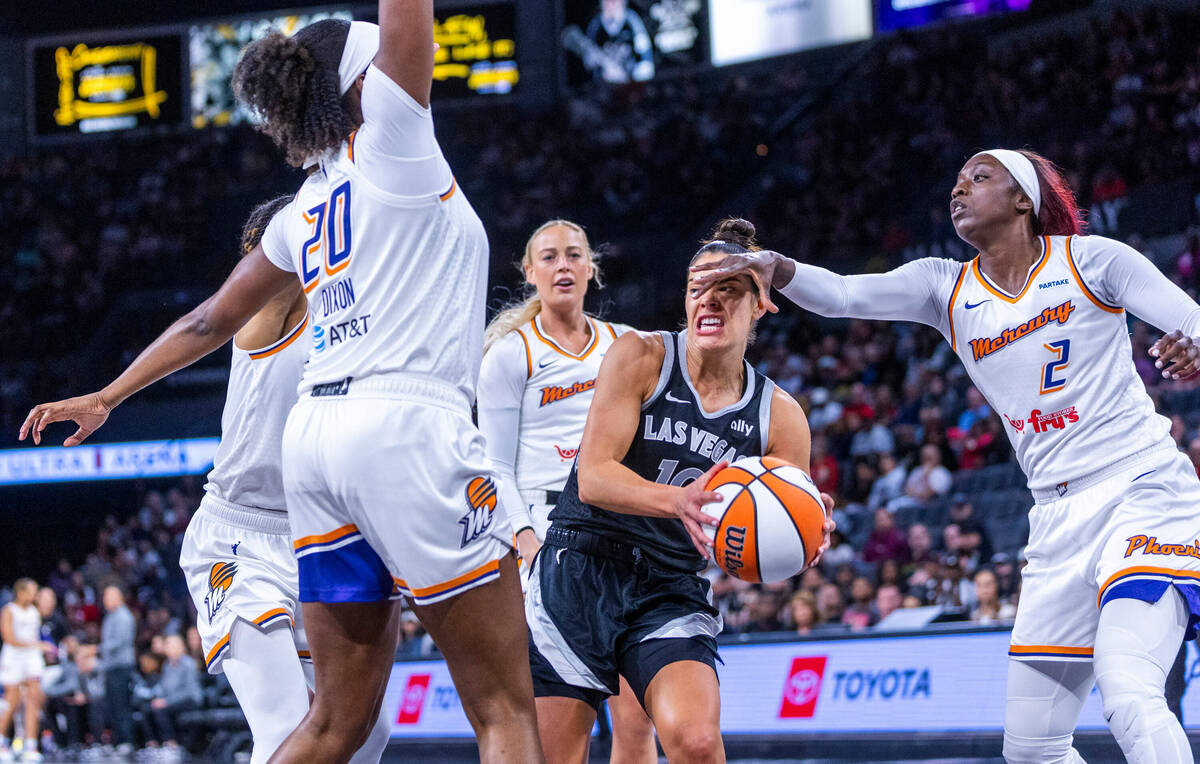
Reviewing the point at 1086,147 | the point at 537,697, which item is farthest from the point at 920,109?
the point at 537,697

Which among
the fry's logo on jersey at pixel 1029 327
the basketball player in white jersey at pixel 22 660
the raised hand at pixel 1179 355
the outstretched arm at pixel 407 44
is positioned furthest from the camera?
the basketball player in white jersey at pixel 22 660

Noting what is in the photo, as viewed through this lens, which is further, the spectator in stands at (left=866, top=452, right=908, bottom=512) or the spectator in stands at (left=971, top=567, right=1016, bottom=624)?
the spectator in stands at (left=866, top=452, right=908, bottom=512)

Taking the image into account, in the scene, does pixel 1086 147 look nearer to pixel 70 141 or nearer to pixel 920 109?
pixel 920 109

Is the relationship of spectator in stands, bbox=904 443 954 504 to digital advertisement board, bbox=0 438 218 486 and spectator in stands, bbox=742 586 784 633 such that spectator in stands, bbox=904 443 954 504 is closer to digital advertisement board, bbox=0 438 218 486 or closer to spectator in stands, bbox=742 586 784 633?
spectator in stands, bbox=742 586 784 633

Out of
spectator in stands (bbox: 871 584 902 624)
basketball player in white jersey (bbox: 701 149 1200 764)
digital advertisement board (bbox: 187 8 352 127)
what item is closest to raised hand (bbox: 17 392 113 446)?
basketball player in white jersey (bbox: 701 149 1200 764)

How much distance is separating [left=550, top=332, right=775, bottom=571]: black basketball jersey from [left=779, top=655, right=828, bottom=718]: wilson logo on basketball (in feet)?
16.1

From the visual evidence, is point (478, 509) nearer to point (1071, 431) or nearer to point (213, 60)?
point (1071, 431)

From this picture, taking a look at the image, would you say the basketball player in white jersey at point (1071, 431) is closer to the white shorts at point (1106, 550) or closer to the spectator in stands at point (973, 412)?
the white shorts at point (1106, 550)

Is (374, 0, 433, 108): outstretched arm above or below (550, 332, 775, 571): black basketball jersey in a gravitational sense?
above

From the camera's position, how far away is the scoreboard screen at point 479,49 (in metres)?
24.8

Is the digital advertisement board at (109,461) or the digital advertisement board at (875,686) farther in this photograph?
the digital advertisement board at (109,461)

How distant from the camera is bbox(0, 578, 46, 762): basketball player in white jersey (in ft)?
45.4

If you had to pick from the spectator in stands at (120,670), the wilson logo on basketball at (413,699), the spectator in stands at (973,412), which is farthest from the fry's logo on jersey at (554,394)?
the spectator in stands at (120,670)

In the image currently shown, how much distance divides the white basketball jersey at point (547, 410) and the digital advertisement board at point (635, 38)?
19.5 meters
